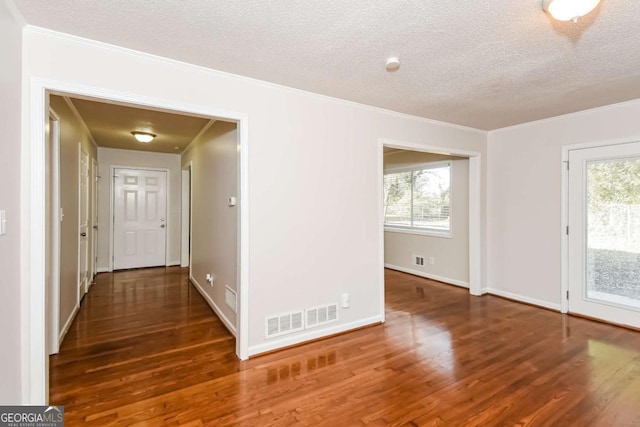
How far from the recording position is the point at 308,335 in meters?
3.02

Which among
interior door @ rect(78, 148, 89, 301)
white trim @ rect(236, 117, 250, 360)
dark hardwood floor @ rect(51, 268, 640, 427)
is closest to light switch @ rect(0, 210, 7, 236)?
dark hardwood floor @ rect(51, 268, 640, 427)

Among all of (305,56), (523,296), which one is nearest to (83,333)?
(305,56)

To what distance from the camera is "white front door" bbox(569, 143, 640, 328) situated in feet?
10.8

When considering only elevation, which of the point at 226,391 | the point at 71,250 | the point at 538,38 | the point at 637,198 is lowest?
the point at 226,391

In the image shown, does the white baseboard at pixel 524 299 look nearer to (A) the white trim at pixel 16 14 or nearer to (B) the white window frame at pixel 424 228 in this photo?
(B) the white window frame at pixel 424 228

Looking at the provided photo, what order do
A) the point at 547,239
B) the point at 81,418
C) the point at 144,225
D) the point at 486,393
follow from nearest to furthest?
the point at 81,418 < the point at 486,393 < the point at 547,239 < the point at 144,225

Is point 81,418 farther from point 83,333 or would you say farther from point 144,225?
point 144,225

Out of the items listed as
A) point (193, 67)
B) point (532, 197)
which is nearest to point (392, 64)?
point (193, 67)

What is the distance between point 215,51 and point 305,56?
0.63 meters

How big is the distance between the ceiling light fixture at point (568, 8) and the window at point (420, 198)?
3615mm

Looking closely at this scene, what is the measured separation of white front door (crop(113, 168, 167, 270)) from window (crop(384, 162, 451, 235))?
4721 millimetres

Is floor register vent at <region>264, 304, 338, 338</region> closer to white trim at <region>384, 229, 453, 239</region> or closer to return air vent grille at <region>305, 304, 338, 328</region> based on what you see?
return air vent grille at <region>305, 304, 338, 328</region>

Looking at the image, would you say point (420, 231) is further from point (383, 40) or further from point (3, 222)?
point (3, 222)

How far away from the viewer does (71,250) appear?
343cm
